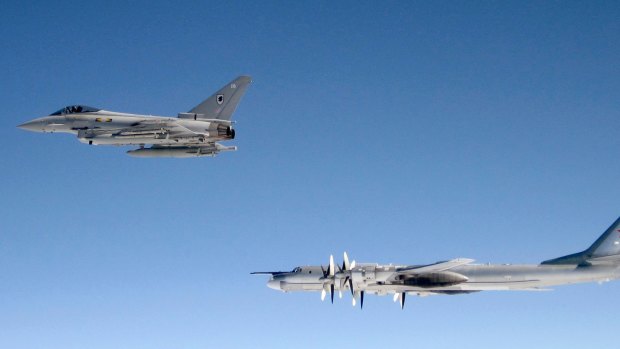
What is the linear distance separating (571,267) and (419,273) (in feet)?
40.6

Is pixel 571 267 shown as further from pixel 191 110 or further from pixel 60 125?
pixel 60 125

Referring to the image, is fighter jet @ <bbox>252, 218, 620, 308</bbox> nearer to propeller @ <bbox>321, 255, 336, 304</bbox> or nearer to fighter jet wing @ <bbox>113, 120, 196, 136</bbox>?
propeller @ <bbox>321, 255, 336, 304</bbox>

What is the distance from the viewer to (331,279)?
59.2m

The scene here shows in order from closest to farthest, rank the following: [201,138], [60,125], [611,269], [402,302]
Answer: [611,269]
[402,302]
[201,138]
[60,125]

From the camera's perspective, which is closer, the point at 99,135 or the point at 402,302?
the point at 402,302

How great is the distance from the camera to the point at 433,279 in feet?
193

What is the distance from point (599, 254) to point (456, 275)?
12.1 m

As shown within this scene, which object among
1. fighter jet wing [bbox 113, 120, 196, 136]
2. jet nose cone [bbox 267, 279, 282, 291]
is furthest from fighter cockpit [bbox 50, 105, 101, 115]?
jet nose cone [bbox 267, 279, 282, 291]

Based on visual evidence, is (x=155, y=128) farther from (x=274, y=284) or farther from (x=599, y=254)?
(x=599, y=254)

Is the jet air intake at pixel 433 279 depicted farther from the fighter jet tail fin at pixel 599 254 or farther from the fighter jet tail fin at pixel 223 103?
the fighter jet tail fin at pixel 223 103

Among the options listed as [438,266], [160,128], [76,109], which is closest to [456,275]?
[438,266]

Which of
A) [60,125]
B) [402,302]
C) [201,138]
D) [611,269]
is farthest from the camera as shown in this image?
[60,125]

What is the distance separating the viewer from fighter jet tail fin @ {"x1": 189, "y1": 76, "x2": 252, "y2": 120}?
72562mm

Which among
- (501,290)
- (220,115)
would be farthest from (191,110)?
(501,290)
